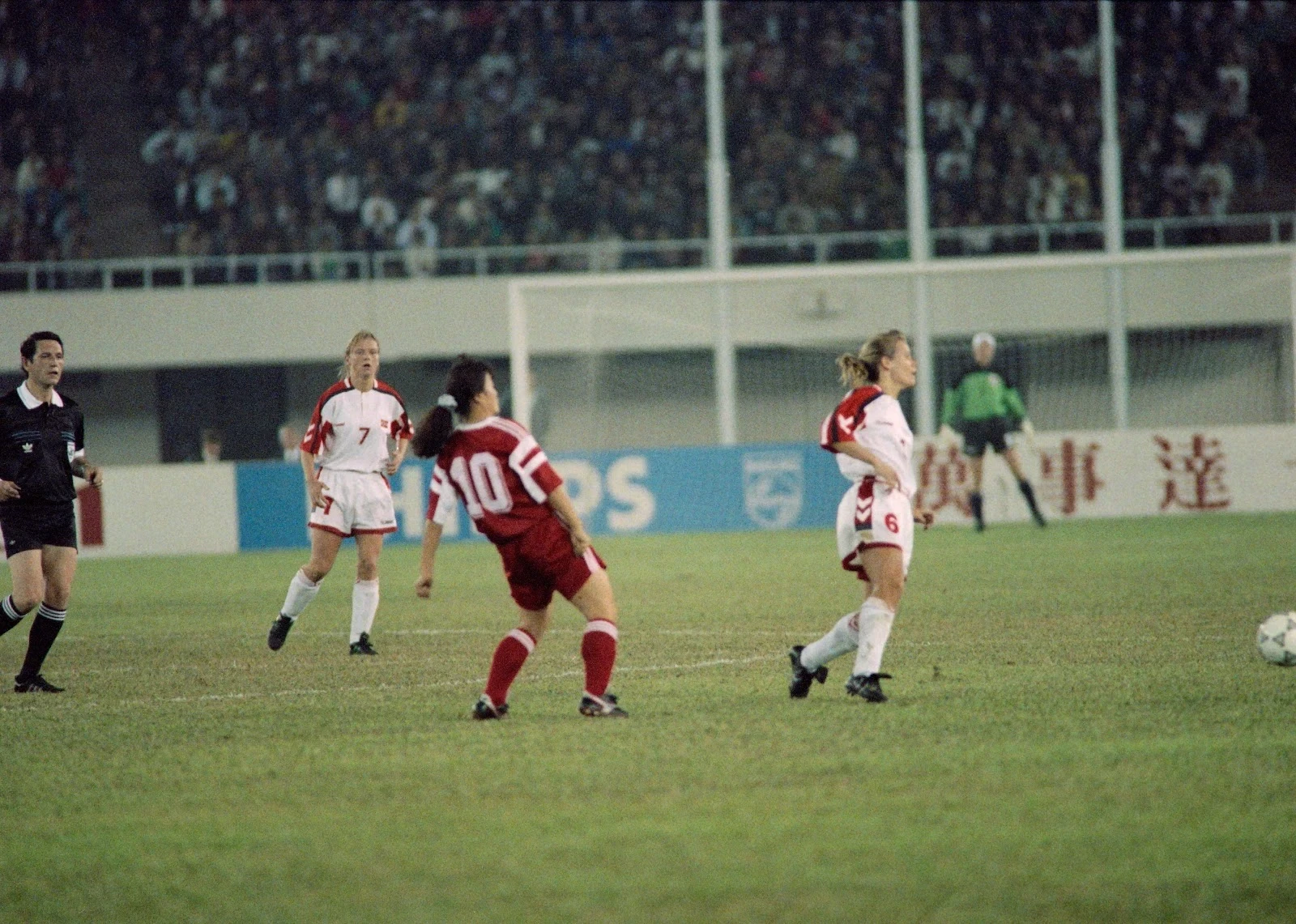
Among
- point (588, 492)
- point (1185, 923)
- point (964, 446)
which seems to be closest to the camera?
point (1185, 923)

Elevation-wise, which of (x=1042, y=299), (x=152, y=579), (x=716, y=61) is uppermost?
(x=716, y=61)

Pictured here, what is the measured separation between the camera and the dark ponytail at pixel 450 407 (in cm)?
725

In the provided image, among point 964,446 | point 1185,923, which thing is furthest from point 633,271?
point 1185,923

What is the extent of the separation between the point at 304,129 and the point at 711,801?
88.9 feet

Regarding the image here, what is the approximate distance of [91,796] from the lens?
20.9 feet

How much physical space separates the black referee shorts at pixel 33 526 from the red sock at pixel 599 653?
136 inches

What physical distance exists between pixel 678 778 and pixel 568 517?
1.56m

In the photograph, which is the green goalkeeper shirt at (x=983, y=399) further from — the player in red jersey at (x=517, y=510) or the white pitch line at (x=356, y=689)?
the player in red jersey at (x=517, y=510)

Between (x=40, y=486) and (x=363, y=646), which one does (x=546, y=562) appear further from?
(x=363, y=646)

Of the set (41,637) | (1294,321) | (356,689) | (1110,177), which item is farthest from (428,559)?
(1110,177)

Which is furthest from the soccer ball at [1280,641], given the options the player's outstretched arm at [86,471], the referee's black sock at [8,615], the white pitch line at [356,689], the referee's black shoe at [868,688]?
the referee's black sock at [8,615]

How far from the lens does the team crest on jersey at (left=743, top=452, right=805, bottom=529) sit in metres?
22.8

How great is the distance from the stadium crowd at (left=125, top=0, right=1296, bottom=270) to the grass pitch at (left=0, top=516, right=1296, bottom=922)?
686 inches

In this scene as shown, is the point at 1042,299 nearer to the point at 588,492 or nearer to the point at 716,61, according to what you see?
the point at 716,61
